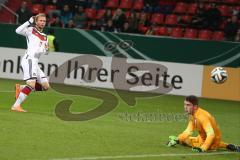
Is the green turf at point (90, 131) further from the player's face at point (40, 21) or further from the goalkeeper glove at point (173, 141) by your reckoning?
the player's face at point (40, 21)

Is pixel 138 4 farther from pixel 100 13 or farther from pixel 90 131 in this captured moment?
pixel 90 131

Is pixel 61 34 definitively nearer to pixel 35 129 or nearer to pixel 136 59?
pixel 136 59

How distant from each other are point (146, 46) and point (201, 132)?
12.2 metres

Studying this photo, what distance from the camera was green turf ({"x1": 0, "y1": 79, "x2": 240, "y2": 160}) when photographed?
11.2m

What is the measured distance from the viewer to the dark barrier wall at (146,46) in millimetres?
23438

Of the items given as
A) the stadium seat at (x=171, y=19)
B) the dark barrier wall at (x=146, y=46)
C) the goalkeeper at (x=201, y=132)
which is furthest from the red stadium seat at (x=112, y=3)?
the goalkeeper at (x=201, y=132)

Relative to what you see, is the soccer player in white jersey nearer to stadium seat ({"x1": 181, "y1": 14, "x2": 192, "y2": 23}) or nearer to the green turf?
the green turf

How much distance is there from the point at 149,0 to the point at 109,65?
5748 millimetres

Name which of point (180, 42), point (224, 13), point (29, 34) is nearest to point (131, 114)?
point (29, 34)

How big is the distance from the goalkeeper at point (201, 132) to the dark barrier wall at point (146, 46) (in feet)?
37.8

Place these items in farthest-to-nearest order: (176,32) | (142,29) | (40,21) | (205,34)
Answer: (176,32)
(205,34)
(142,29)
(40,21)

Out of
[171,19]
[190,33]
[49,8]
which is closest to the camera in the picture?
[190,33]

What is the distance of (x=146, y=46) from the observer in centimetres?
2402

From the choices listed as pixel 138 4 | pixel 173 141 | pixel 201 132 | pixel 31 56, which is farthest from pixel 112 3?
pixel 201 132
